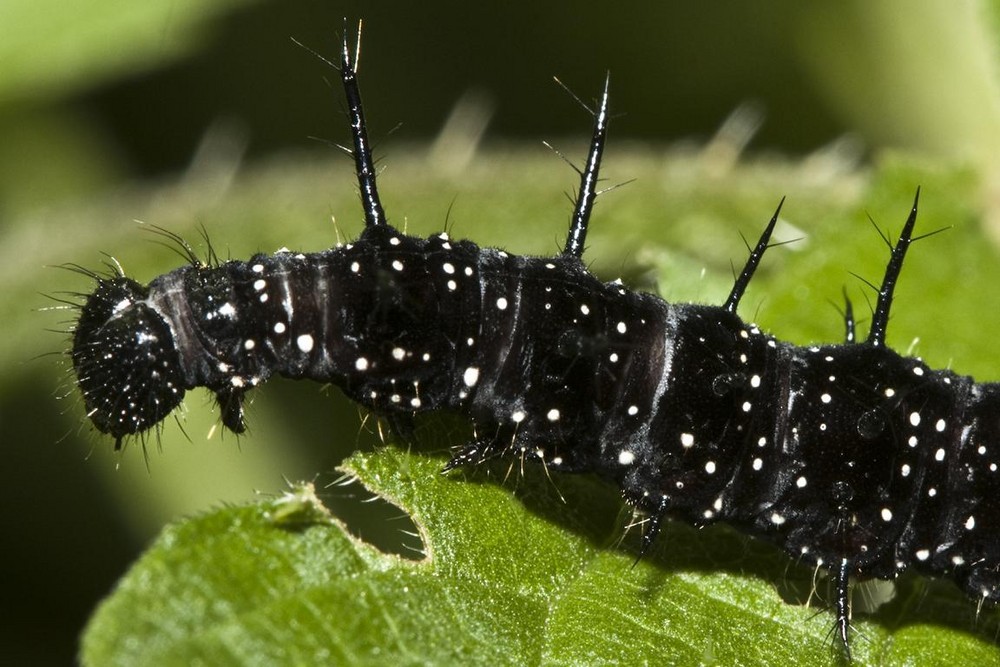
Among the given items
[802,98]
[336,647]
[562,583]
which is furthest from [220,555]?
[802,98]

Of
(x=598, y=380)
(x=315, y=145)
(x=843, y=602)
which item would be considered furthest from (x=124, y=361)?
(x=315, y=145)

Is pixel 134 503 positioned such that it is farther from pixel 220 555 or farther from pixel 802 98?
pixel 802 98

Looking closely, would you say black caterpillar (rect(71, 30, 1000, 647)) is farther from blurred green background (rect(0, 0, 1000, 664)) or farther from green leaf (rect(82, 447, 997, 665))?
blurred green background (rect(0, 0, 1000, 664))

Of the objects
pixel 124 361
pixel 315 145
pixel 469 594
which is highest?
pixel 315 145

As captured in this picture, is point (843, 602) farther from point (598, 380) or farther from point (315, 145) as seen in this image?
point (315, 145)

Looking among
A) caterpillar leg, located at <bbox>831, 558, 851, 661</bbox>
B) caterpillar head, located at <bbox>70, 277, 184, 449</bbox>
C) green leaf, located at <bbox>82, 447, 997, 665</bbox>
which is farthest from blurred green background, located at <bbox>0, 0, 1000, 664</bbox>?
caterpillar leg, located at <bbox>831, 558, 851, 661</bbox>
